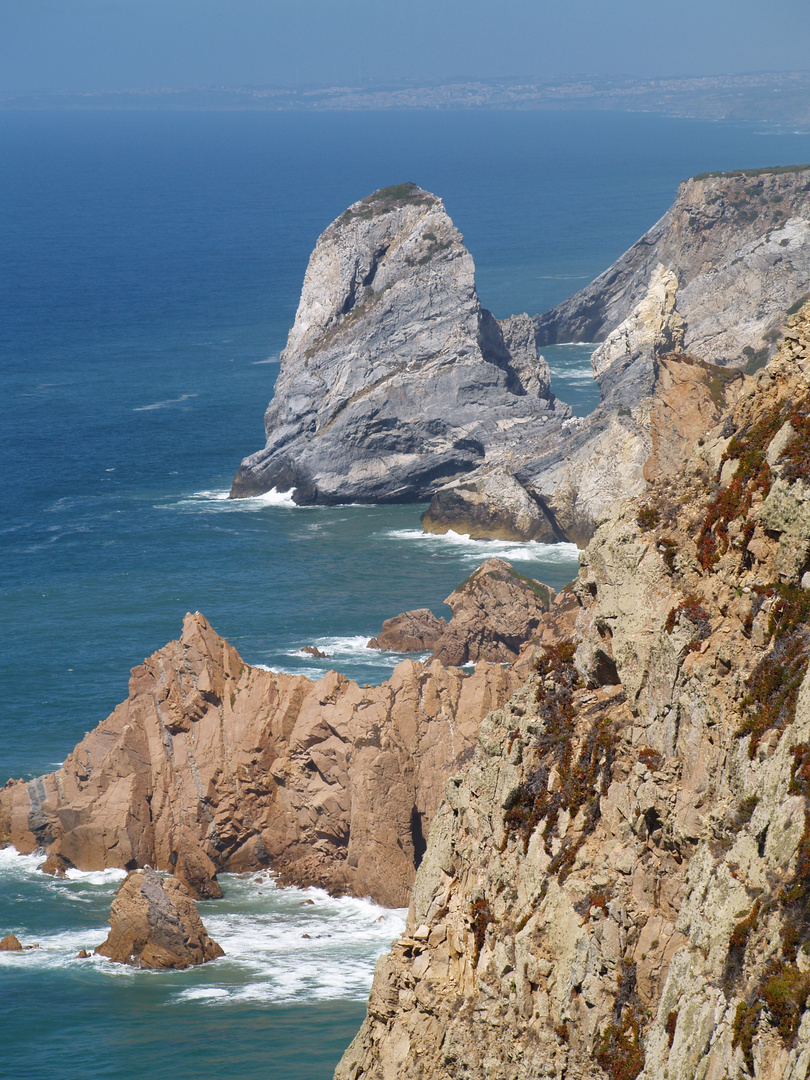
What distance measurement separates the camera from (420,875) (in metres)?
26.1

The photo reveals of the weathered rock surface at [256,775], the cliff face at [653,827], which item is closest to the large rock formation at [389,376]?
the weathered rock surface at [256,775]

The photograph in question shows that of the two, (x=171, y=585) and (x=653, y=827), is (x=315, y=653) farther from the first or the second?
(x=653, y=827)

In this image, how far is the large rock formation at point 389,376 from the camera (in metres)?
106

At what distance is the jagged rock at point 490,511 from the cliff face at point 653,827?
68124 millimetres

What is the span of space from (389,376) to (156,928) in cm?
6905

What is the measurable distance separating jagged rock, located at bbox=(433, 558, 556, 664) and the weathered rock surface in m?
19.7

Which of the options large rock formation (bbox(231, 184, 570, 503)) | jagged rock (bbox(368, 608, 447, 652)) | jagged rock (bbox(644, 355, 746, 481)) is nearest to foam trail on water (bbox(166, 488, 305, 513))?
large rock formation (bbox(231, 184, 570, 503))

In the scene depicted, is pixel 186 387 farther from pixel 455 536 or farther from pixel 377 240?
pixel 455 536

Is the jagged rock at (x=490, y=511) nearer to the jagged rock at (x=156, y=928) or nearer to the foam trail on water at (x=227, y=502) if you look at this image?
the foam trail on water at (x=227, y=502)

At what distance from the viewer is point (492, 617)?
73.2 meters

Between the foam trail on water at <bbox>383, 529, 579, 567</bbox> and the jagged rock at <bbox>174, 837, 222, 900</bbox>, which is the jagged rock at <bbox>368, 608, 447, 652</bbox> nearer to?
the foam trail on water at <bbox>383, 529, 579, 567</bbox>

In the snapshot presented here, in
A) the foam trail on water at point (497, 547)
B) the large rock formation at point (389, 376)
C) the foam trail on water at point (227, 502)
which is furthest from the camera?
the foam trail on water at point (227, 502)

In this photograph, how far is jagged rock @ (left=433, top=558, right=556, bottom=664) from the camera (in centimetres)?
7212

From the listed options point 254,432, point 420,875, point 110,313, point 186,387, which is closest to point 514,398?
point 254,432
